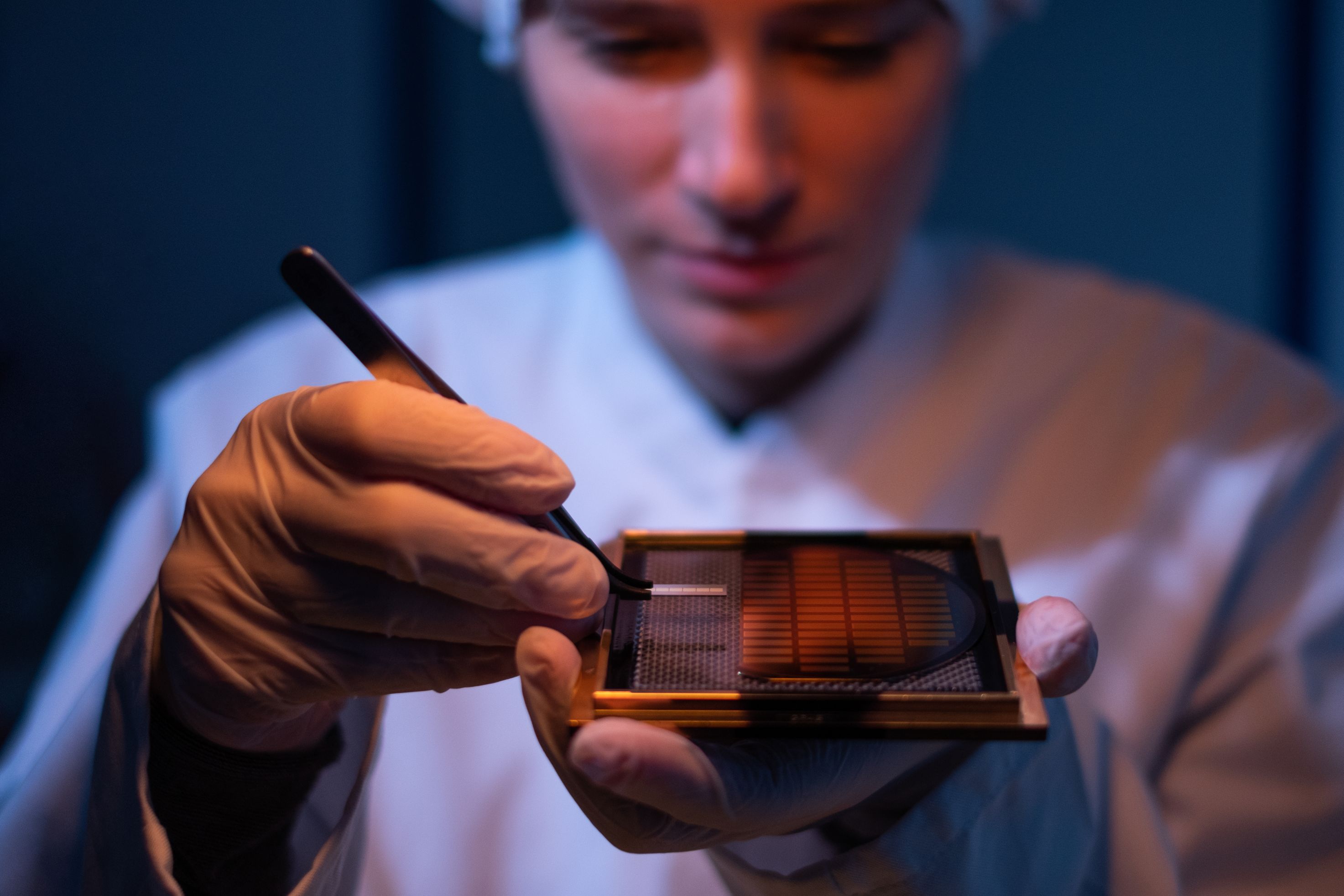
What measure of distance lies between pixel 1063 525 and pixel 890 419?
153 millimetres

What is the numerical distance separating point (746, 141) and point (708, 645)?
0.34 meters

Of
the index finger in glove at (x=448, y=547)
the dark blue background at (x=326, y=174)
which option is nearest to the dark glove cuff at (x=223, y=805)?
the index finger in glove at (x=448, y=547)

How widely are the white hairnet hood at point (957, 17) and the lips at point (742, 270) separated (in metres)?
0.19

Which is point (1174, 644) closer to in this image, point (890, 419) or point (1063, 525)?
point (1063, 525)

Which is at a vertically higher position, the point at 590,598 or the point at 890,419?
the point at 590,598

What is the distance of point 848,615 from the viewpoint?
0.40 metres

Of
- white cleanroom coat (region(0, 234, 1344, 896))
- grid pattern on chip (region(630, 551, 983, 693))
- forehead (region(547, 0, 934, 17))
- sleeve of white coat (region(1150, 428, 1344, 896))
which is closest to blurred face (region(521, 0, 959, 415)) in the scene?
forehead (region(547, 0, 934, 17))

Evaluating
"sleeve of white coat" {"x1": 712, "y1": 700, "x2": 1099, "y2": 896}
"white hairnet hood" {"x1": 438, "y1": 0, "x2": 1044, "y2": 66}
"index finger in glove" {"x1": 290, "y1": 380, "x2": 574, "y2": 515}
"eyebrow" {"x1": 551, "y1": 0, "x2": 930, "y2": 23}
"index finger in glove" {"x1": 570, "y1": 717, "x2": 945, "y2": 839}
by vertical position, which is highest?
"eyebrow" {"x1": 551, "y1": 0, "x2": 930, "y2": 23}

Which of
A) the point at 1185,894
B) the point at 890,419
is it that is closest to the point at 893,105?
the point at 890,419

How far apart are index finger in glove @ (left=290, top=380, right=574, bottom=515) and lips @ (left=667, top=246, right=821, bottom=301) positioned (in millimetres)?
291

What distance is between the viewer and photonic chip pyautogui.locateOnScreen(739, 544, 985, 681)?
1.19 feet

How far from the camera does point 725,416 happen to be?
81 cm

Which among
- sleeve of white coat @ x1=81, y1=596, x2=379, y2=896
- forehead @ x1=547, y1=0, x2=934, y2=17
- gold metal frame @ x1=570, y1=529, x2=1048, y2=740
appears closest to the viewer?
gold metal frame @ x1=570, y1=529, x2=1048, y2=740

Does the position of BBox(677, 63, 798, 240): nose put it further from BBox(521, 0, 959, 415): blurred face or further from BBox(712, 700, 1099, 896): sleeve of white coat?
BBox(712, 700, 1099, 896): sleeve of white coat
